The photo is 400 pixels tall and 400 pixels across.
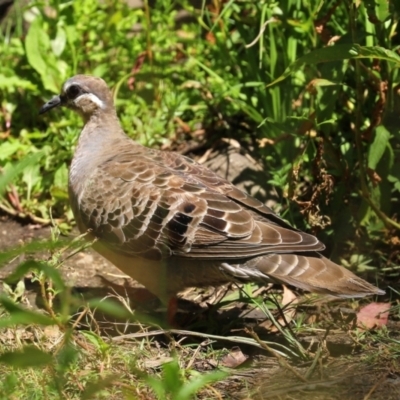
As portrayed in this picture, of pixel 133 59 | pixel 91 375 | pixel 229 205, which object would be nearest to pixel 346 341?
pixel 229 205

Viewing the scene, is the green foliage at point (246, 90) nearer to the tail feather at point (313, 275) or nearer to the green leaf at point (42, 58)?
the green leaf at point (42, 58)

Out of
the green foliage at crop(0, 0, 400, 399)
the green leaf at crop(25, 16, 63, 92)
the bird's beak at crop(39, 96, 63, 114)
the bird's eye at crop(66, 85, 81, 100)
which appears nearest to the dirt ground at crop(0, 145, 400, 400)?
the green foliage at crop(0, 0, 400, 399)

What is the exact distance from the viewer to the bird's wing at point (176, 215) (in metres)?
4.32

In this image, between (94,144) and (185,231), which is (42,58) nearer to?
(94,144)

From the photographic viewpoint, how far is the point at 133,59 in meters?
6.46

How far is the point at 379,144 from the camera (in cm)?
480

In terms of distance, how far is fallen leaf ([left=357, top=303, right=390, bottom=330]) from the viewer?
448 centimetres

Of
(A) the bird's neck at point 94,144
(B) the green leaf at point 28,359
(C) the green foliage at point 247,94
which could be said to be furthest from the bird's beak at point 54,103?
(B) the green leaf at point 28,359

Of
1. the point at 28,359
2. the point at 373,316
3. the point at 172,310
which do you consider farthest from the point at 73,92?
the point at 28,359

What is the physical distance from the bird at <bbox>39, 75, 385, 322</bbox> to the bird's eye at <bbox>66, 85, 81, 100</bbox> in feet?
2.15

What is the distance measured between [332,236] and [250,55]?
4.13ft

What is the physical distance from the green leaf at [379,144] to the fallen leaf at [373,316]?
0.78 m

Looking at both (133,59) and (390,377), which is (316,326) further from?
(133,59)

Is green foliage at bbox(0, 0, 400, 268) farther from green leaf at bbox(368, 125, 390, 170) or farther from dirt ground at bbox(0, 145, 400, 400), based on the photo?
dirt ground at bbox(0, 145, 400, 400)
